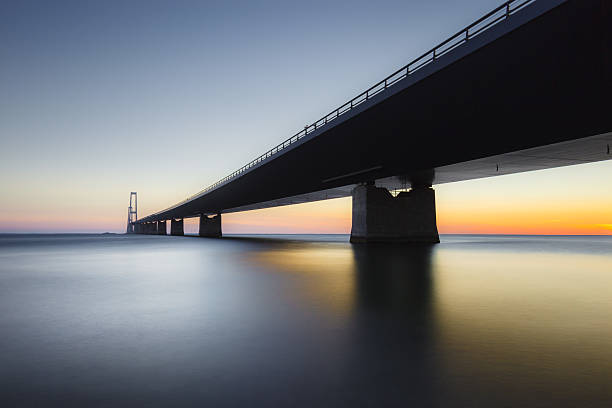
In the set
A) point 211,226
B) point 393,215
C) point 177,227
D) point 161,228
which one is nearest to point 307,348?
point 393,215


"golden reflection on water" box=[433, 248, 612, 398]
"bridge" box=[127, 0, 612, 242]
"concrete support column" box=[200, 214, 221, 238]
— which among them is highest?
"bridge" box=[127, 0, 612, 242]

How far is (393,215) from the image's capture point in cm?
4103

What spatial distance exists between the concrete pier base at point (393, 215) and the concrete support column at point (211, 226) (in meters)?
65.9

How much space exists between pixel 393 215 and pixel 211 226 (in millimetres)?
72135

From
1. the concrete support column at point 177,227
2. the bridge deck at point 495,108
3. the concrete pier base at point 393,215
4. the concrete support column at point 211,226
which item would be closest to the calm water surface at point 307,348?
the bridge deck at point 495,108

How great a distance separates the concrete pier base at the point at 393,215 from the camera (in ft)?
131

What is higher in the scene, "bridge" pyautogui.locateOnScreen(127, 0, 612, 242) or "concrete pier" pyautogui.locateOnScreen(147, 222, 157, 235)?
"bridge" pyautogui.locateOnScreen(127, 0, 612, 242)

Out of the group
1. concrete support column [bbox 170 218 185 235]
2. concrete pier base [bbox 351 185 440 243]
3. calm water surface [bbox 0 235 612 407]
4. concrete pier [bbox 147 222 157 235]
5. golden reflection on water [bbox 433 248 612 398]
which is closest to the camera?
calm water surface [bbox 0 235 612 407]

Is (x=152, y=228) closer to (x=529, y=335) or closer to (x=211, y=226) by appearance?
(x=211, y=226)

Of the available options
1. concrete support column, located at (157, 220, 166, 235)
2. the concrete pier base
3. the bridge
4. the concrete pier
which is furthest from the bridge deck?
the concrete pier

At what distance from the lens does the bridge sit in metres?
14.5

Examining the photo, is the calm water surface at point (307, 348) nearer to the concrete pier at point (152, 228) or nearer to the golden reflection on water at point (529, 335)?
the golden reflection on water at point (529, 335)

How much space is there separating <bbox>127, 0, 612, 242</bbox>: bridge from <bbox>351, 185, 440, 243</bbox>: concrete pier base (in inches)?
4.8

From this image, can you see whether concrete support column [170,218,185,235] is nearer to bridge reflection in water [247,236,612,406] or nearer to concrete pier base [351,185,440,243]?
concrete pier base [351,185,440,243]
